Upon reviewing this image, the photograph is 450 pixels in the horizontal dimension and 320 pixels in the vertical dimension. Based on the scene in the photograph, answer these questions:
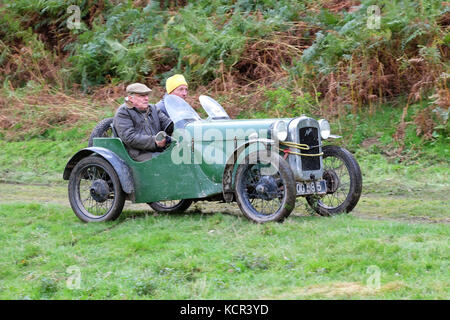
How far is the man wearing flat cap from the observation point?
8.40 meters

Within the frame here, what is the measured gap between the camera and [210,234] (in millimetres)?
7344

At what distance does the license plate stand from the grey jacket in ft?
6.29

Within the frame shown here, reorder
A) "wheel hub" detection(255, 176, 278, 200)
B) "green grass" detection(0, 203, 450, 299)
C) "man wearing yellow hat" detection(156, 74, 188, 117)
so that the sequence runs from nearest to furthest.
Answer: "green grass" detection(0, 203, 450, 299), "wheel hub" detection(255, 176, 278, 200), "man wearing yellow hat" detection(156, 74, 188, 117)

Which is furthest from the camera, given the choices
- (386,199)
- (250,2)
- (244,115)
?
(250,2)

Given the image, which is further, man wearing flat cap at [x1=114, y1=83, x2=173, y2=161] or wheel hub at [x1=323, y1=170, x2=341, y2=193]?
man wearing flat cap at [x1=114, y1=83, x2=173, y2=161]

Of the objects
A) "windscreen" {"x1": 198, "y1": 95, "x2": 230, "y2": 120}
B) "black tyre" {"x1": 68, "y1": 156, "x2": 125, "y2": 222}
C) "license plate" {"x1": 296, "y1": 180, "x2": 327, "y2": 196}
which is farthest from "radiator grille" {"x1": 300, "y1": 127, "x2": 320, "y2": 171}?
"black tyre" {"x1": 68, "y1": 156, "x2": 125, "y2": 222}

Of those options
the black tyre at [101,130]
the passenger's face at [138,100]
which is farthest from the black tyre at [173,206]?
the passenger's face at [138,100]

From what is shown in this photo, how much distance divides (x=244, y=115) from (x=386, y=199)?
4.74m

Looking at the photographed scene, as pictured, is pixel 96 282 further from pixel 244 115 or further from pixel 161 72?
pixel 161 72

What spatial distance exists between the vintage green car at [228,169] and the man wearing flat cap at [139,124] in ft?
0.42

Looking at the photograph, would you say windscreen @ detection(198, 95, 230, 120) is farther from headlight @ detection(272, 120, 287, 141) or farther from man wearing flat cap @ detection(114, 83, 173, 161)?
headlight @ detection(272, 120, 287, 141)

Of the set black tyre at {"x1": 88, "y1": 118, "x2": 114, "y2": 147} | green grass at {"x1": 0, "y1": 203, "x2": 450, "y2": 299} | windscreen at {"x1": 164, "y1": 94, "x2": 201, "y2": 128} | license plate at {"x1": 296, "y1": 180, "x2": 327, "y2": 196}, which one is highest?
windscreen at {"x1": 164, "y1": 94, "x2": 201, "y2": 128}
